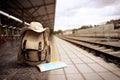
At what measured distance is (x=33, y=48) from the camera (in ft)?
12.6

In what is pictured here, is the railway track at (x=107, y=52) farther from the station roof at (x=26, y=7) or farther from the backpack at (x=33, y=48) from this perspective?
the station roof at (x=26, y=7)

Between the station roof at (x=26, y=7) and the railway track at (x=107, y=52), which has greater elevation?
the station roof at (x=26, y=7)

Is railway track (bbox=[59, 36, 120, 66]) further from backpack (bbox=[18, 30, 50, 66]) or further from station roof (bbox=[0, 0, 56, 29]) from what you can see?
station roof (bbox=[0, 0, 56, 29])

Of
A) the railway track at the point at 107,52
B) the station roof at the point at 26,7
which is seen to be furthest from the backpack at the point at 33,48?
the station roof at the point at 26,7

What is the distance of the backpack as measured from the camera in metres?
3.84

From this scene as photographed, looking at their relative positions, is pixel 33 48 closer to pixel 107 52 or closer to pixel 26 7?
pixel 107 52

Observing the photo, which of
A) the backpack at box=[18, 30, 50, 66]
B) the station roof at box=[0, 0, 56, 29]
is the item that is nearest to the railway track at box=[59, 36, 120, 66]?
the backpack at box=[18, 30, 50, 66]

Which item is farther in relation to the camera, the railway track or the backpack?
the railway track

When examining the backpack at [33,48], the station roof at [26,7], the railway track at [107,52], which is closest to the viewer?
the backpack at [33,48]

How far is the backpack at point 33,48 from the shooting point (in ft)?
12.6

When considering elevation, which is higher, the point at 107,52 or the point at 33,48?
the point at 33,48

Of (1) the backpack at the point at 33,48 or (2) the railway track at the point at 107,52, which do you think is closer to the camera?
(1) the backpack at the point at 33,48

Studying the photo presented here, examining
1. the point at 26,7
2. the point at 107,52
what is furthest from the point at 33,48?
the point at 26,7

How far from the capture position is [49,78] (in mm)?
2936
